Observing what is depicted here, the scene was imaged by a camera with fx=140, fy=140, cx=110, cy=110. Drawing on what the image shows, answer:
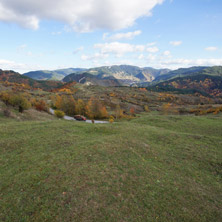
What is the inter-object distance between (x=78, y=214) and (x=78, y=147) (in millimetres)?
10539

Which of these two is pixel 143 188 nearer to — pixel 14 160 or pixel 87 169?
pixel 87 169

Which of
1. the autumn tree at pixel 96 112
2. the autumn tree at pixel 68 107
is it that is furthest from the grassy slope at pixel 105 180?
the autumn tree at pixel 68 107

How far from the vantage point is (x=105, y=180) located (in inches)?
553

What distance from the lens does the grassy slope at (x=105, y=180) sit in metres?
11.1

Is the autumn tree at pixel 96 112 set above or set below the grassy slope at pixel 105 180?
below

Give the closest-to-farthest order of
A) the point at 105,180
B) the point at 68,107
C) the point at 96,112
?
the point at 105,180, the point at 96,112, the point at 68,107

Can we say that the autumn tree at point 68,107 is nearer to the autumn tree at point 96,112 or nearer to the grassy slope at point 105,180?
the autumn tree at point 96,112

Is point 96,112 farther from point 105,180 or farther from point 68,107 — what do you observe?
point 105,180

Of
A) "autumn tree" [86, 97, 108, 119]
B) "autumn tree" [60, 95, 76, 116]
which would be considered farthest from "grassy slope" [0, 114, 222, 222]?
"autumn tree" [60, 95, 76, 116]

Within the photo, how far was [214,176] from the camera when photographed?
1822 cm

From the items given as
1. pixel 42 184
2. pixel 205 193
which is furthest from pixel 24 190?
pixel 205 193

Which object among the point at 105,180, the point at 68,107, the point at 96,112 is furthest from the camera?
the point at 68,107

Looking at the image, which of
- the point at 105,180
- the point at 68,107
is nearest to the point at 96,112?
the point at 68,107

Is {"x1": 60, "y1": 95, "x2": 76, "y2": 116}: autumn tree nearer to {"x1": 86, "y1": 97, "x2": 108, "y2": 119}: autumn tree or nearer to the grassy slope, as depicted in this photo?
{"x1": 86, "y1": 97, "x2": 108, "y2": 119}: autumn tree
